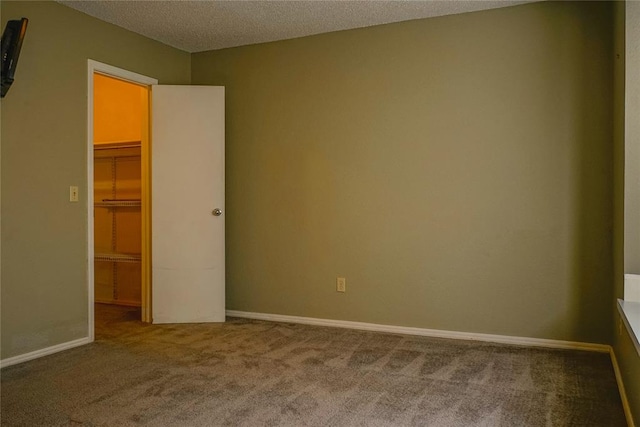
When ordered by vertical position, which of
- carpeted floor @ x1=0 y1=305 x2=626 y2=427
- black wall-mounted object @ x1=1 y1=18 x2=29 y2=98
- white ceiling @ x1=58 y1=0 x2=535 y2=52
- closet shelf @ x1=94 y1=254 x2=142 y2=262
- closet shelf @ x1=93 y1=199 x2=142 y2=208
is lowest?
carpeted floor @ x1=0 y1=305 x2=626 y2=427

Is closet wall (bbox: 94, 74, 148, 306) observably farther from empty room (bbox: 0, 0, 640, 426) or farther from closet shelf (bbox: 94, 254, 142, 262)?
empty room (bbox: 0, 0, 640, 426)

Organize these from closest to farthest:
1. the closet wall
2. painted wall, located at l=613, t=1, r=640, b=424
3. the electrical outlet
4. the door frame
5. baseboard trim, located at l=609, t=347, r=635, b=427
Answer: baseboard trim, located at l=609, t=347, r=635, b=427 < painted wall, located at l=613, t=1, r=640, b=424 < the electrical outlet < the door frame < the closet wall

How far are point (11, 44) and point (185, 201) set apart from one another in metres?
1.71

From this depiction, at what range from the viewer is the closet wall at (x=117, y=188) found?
510 centimetres

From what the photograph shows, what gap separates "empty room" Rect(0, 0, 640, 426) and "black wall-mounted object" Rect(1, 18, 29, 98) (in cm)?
1

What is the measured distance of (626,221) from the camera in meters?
2.72

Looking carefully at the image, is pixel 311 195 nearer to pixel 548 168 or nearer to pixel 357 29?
pixel 357 29

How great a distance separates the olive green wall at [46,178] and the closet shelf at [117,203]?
1.30 metres

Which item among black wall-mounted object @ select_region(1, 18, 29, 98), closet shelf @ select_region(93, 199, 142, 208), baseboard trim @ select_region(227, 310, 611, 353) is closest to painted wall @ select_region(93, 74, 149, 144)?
closet shelf @ select_region(93, 199, 142, 208)

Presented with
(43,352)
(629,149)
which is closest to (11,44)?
(43,352)

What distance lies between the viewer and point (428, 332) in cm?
388

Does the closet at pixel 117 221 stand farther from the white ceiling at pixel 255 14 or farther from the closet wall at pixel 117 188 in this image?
the white ceiling at pixel 255 14

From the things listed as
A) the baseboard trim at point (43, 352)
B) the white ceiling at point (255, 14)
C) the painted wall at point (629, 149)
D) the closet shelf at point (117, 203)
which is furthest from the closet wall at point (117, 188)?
the painted wall at point (629, 149)

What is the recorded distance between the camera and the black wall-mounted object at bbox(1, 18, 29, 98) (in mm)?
3018
